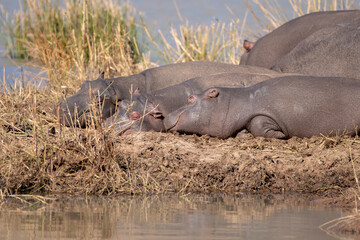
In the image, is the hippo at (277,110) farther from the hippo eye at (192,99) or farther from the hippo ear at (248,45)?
the hippo ear at (248,45)

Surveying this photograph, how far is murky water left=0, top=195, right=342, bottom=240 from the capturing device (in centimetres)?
342

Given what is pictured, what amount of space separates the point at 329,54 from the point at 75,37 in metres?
4.82

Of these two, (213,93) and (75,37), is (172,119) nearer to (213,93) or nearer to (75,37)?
(213,93)

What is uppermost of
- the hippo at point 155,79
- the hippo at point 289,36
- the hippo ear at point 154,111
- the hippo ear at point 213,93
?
the hippo at point 289,36

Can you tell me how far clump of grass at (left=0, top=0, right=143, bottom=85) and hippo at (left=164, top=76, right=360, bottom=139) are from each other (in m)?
2.84

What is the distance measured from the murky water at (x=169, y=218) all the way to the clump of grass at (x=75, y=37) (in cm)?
474

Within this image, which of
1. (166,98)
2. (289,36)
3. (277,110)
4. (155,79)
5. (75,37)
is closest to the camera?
(277,110)

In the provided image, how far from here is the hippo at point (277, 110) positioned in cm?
616

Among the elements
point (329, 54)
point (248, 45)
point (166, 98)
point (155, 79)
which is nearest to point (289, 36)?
point (248, 45)

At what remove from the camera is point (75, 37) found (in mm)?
10844

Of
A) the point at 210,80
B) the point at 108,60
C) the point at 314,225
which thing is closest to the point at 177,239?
the point at 314,225

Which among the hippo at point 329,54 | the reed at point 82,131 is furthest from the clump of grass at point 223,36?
the hippo at point 329,54

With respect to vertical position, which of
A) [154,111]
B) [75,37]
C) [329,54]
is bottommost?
[154,111]

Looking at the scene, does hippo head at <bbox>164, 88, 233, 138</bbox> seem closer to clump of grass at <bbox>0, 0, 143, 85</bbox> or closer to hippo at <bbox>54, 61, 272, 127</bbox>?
hippo at <bbox>54, 61, 272, 127</bbox>
